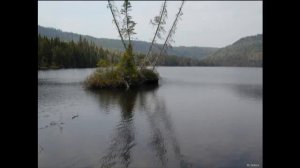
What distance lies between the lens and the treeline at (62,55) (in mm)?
86688

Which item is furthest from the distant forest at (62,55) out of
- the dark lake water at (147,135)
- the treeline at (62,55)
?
the dark lake water at (147,135)

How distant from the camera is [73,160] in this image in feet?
36.0

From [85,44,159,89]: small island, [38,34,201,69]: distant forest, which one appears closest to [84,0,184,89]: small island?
[85,44,159,89]: small island

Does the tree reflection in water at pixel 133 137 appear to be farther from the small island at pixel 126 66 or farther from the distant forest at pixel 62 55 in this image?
the distant forest at pixel 62 55

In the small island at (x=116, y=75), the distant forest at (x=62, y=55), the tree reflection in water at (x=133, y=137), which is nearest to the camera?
the tree reflection in water at (x=133, y=137)

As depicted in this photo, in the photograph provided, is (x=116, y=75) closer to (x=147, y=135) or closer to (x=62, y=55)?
(x=147, y=135)

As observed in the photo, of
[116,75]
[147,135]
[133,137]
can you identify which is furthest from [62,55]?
[133,137]

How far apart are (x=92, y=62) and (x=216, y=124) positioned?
292ft

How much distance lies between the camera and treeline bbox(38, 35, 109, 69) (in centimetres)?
8669

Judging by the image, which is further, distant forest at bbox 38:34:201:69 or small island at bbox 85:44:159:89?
distant forest at bbox 38:34:201:69

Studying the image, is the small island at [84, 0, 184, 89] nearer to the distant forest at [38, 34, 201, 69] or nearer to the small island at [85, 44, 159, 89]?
the small island at [85, 44, 159, 89]
